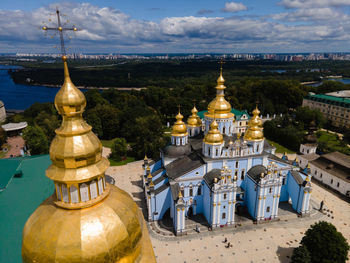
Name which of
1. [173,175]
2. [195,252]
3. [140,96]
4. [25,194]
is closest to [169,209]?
[173,175]

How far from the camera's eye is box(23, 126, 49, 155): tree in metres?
31.1

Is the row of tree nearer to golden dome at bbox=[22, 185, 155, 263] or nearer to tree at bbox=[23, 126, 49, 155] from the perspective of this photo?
golden dome at bbox=[22, 185, 155, 263]

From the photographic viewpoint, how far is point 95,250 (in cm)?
419

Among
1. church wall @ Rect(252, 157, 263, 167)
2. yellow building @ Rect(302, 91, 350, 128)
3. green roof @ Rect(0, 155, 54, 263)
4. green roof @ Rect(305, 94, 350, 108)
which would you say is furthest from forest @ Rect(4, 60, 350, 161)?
green roof @ Rect(0, 155, 54, 263)

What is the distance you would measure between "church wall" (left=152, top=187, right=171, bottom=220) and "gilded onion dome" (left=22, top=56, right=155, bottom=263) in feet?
51.3

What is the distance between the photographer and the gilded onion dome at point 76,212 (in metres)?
4.16

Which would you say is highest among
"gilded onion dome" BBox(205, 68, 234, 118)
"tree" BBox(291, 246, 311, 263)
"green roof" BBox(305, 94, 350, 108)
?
"gilded onion dome" BBox(205, 68, 234, 118)

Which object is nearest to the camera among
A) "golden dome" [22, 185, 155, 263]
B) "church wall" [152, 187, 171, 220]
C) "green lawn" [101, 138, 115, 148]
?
"golden dome" [22, 185, 155, 263]

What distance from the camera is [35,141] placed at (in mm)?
31078

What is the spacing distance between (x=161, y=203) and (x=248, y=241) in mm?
7599

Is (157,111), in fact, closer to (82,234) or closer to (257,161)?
(257,161)

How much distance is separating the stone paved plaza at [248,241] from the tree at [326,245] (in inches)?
89.7

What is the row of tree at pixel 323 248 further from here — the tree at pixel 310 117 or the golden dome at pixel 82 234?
the tree at pixel 310 117

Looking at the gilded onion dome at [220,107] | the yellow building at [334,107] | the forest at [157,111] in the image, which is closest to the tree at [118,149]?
the forest at [157,111]
